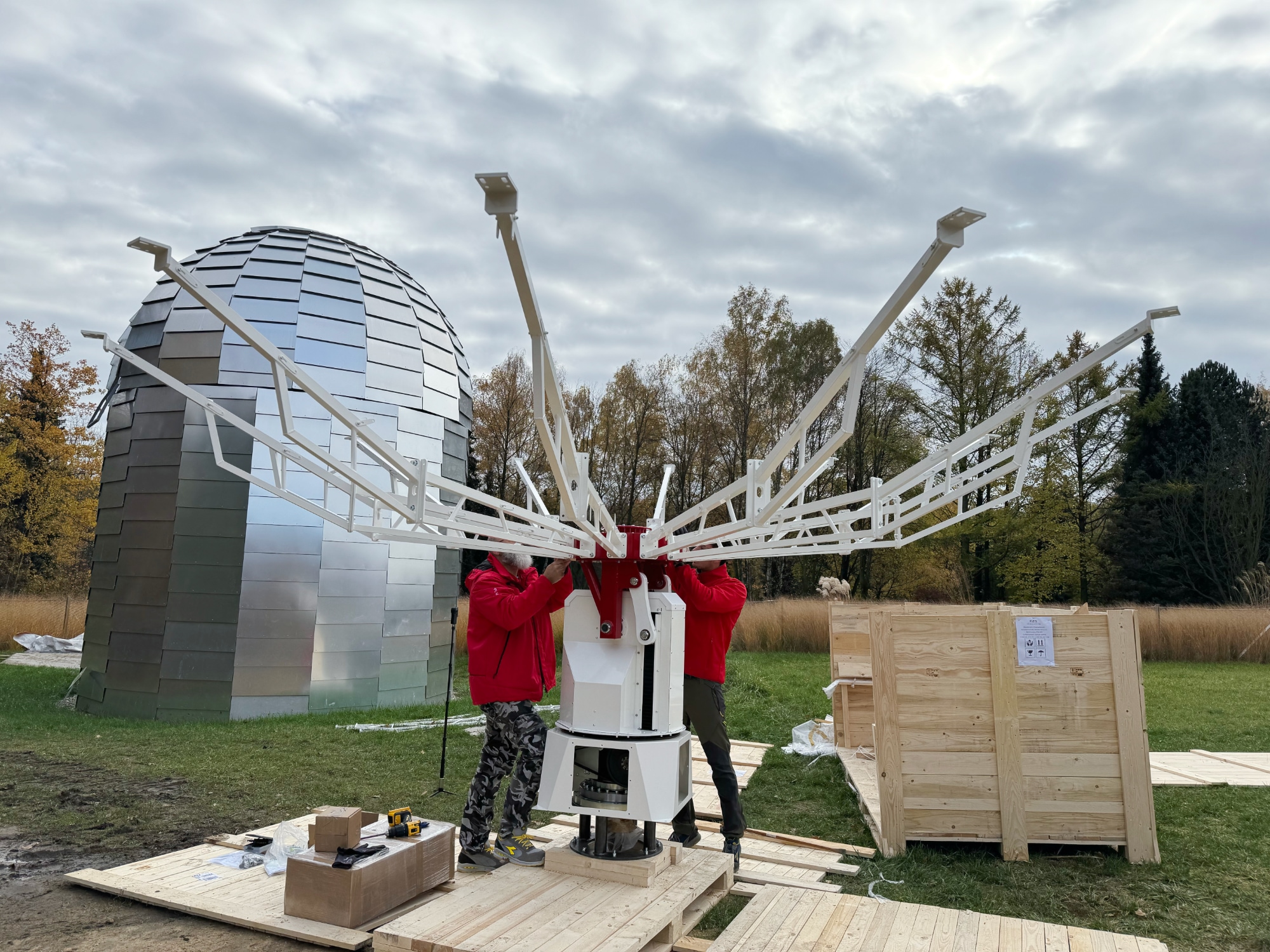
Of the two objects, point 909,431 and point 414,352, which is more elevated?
point 909,431

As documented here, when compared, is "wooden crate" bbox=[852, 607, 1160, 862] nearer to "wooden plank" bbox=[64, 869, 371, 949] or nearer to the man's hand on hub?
the man's hand on hub

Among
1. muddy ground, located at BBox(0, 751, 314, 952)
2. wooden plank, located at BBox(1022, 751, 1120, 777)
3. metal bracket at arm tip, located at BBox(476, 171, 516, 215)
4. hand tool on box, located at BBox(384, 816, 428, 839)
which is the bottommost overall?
muddy ground, located at BBox(0, 751, 314, 952)

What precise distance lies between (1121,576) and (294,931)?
2856 cm

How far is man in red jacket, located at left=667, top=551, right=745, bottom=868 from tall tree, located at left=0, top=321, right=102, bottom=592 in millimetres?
26558

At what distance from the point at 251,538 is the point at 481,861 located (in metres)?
7.03

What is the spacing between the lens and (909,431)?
Result: 2739 centimetres

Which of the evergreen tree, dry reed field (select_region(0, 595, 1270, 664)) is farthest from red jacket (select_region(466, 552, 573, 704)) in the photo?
the evergreen tree

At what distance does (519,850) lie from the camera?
173 inches

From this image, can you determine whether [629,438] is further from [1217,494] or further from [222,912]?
[222,912]

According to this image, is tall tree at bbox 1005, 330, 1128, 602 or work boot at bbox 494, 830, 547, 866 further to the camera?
tall tree at bbox 1005, 330, 1128, 602

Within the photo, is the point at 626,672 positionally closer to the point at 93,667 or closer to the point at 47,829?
the point at 47,829

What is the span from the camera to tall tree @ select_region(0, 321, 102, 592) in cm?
2512

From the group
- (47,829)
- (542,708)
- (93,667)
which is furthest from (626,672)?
(93,667)

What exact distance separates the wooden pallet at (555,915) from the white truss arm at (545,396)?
5.17 ft
